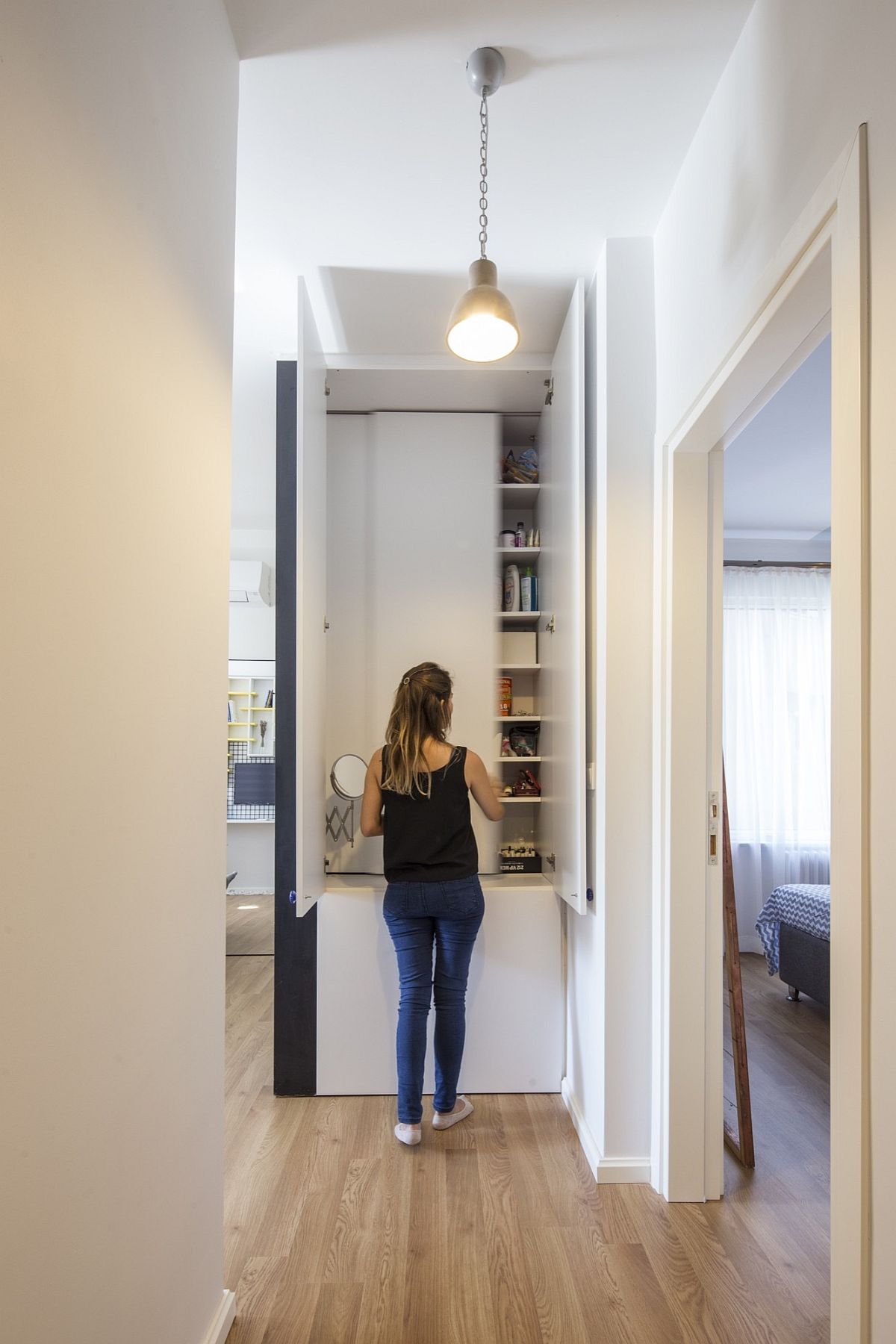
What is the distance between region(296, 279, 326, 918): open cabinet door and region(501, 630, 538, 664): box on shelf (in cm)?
87

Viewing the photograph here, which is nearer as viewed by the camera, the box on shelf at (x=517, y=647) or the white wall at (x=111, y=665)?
the white wall at (x=111, y=665)

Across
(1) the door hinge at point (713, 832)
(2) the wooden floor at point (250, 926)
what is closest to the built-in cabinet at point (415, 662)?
(1) the door hinge at point (713, 832)

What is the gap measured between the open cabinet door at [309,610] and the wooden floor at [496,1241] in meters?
0.80

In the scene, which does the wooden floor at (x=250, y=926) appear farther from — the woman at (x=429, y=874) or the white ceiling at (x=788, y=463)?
the white ceiling at (x=788, y=463)

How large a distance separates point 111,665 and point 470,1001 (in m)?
2.29

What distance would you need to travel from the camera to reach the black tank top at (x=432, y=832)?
2.71m

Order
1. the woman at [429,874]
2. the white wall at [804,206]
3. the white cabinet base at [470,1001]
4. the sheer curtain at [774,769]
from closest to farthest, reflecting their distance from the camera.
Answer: the white wall at [804,206], the woman at [429,874], the white cabinet base at [470,1001], the sheer curtain at [774,769]

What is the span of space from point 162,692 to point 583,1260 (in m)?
1.77

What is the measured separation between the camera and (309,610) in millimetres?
2576

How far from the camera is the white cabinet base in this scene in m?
2.98

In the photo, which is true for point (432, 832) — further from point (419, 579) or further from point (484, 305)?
point (484, 305)

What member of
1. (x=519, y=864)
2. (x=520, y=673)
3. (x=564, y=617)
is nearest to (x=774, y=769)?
(x=520, y=673)

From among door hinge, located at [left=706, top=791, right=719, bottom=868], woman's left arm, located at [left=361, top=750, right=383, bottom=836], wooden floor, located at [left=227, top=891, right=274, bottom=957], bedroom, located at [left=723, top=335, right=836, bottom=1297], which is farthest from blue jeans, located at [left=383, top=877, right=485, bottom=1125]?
wooden floor, located at [left=227, top=891, right=274, bottom=957]

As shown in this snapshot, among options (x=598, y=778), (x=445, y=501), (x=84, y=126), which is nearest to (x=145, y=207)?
(x=84, y=126)
